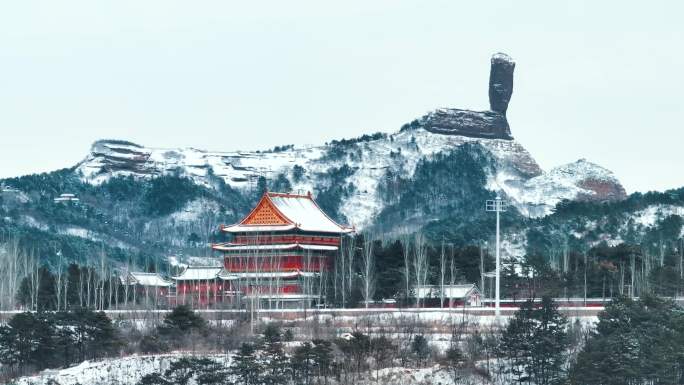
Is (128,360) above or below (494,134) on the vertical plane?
below

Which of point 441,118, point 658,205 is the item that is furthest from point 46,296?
point 441,118

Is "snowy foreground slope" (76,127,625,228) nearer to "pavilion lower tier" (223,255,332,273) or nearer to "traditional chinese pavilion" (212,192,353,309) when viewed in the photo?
"traditional chinese pavilion" (212,192,353,309)

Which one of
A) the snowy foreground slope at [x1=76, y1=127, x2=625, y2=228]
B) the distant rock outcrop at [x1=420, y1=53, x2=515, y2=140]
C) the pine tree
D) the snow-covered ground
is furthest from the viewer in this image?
the distant rock outcrop at [x1=420, y1=53, x2=515, y2=140]

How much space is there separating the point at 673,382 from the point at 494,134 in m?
95.7

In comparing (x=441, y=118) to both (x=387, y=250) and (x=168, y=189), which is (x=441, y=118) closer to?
(x=168, y=189)

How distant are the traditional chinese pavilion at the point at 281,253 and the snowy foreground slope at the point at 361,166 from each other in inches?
2111

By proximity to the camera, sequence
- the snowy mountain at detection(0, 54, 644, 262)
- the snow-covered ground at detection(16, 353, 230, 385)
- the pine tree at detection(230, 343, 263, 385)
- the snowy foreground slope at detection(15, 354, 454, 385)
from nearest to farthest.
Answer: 1. the pine tree at detection(230, 343, 263, 385)
2. the snowy foreground slope at detection(15, 354, 454, 385)
3. the snow-covered ground at detection(16, 353, 230, 385)
4. the snowy mountain at detection(0, 54, 644, 262)

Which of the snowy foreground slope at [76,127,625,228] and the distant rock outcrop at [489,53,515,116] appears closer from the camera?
the distant rock outcrop at [489,53,515,116]

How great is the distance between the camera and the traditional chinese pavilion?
85.2 meters

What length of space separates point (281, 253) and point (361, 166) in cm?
6750

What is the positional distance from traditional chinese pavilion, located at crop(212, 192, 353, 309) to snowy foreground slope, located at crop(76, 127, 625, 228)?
53617mm

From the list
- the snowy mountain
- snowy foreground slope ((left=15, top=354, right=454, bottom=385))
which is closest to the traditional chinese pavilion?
snowy foreground slope ((left=15, top=354, right=454, bottom=385))

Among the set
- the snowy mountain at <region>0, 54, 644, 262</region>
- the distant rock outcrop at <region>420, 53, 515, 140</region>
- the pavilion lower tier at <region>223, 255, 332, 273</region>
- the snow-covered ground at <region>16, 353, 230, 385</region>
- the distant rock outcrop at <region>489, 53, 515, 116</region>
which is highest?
the distant rock outcrop at <region>489, 53, 515, 116</region>

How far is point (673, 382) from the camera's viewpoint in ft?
199
